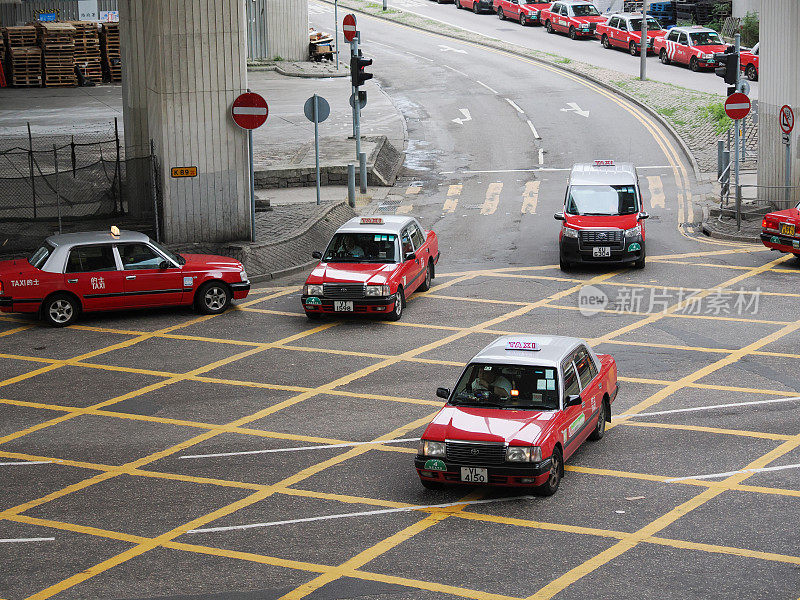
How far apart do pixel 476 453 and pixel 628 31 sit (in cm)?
4123

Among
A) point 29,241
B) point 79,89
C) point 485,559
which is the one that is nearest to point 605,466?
point 485,559

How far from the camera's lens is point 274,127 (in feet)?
123

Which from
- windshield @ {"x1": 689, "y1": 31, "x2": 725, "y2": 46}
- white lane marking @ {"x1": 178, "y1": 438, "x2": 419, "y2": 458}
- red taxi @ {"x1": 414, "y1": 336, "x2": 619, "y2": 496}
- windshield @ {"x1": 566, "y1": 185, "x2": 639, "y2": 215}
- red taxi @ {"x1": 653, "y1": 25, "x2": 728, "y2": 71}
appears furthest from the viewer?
windshield @ {"x1": 689, "y1": 31, "x2": 725, "y2": 46}

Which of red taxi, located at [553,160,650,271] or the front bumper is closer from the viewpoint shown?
the front bumper

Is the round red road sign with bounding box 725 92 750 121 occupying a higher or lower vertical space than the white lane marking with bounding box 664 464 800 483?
higher

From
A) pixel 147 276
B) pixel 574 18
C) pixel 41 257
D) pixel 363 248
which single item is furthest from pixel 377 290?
pixel 574 18

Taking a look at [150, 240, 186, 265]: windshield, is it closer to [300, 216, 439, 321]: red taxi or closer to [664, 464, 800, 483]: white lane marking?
[300, 216, 439, 321]: red taxi

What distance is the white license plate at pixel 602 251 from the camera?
22.0 meters

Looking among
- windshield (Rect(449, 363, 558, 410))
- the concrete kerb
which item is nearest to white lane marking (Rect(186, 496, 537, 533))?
windshield (Rect(449, 363, 558, 410))

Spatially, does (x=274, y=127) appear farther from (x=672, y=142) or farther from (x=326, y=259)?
(x=326, y=259)

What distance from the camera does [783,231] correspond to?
22.0 metres

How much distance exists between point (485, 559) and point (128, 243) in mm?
10901

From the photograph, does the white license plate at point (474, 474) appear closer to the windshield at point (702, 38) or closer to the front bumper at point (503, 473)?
the front bumper at point (503, 473)

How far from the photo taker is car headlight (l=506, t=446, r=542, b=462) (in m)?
11.5
